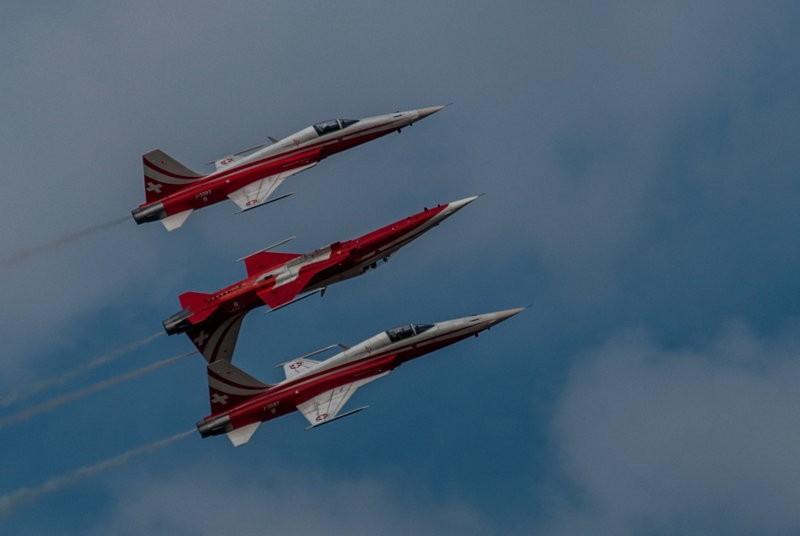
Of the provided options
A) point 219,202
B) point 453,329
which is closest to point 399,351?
point 453,329

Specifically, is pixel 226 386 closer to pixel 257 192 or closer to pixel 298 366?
pixel 298 366

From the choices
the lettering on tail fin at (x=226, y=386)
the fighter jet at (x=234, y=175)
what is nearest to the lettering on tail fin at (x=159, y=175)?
the fighter jet at (x=234, y=175)

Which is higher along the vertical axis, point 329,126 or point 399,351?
point 329,126

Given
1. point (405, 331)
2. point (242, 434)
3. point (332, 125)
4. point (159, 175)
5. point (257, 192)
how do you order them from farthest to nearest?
1. point (332, 125)
2. point (257, 192)
3. point (159, 175)
4. point (405, 331)
5. point (242, 434)

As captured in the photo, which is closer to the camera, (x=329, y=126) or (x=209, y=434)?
(x=209, y=434)

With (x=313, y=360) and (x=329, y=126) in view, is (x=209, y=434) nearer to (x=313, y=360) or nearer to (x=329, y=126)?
(x=313, y=360)

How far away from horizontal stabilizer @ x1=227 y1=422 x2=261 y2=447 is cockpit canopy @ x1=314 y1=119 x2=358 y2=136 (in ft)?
51.5

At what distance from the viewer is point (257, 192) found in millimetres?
121688

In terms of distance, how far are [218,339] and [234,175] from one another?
26.3 feet

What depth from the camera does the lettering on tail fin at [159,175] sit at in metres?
121

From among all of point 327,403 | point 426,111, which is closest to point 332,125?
point 426,111

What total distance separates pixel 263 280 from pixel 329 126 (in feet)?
31.6

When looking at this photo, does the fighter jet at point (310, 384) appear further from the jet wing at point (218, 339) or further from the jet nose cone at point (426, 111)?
the jet nose cone at point (426, 111)

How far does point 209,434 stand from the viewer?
115938 millimetres
